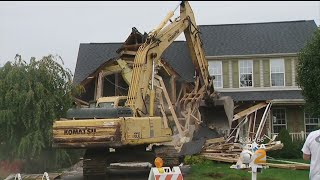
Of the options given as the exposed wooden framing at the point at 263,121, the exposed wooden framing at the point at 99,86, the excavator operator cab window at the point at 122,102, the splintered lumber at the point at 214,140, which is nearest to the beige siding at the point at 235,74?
the exposed wooden framing at the point at 263,121

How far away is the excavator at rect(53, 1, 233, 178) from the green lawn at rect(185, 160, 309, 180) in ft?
3.30

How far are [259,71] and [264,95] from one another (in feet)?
5.14

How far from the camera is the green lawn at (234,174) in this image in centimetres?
1459

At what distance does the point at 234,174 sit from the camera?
49.6 feet

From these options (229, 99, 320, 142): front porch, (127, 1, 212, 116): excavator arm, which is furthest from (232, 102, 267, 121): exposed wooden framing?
(127, 1, 212, 116): excavator arm

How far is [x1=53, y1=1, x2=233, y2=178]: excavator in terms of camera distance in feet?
45.3

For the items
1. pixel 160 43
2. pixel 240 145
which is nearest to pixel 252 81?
pixel 240 145

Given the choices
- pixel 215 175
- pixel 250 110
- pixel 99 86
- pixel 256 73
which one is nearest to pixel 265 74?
pixel 256 73

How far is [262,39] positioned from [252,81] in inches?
117

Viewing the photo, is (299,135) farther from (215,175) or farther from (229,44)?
(215,175)

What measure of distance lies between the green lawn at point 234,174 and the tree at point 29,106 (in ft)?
18.0

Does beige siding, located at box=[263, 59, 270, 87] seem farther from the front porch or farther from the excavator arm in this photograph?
the excavator arm

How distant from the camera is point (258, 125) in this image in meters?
27.4

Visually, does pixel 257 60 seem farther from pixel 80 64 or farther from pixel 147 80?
pixel 147 80
